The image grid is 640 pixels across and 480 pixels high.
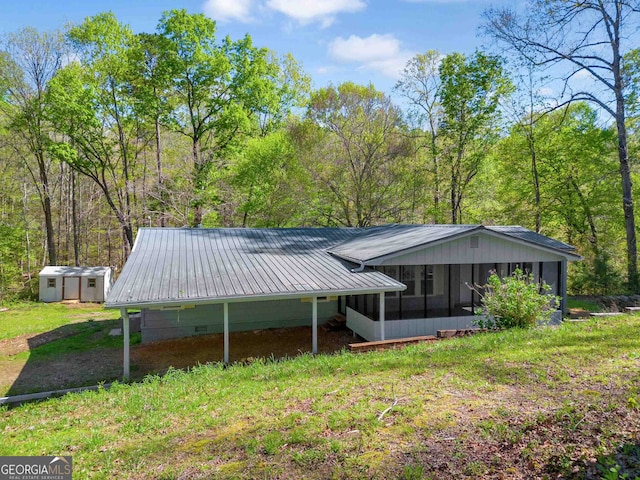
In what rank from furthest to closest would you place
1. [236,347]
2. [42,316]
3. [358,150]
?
[358,150] < [42,316] < [236,347]

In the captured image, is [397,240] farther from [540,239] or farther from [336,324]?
[540,239]

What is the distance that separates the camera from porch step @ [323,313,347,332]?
12420mm

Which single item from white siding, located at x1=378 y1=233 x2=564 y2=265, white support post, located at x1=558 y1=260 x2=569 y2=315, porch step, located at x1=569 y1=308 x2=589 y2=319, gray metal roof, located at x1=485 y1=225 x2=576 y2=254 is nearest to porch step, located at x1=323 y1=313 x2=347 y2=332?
white siding, located at x1=378 y1=233 x2=564 y2=265

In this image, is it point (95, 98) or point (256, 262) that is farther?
point (95, 98)

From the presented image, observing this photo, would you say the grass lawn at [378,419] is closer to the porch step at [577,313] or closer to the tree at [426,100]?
the porch step at [577,313]

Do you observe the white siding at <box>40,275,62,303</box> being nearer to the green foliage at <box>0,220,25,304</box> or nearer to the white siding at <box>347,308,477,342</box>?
the green foliage at <box>0,220,25,304</box>

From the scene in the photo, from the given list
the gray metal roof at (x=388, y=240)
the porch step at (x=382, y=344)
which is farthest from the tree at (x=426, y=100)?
the porch step at (x=382, y=344)

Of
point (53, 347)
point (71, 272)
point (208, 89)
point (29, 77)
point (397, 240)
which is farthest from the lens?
point (208, 89)

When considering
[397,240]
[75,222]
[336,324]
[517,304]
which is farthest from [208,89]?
[517,304]

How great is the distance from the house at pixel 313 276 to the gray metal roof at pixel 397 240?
1.8 inches

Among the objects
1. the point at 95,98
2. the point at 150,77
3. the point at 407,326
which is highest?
the point at 150,77

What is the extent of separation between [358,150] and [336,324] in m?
11.8

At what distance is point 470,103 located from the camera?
71.7 feet

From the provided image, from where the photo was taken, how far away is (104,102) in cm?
2034
